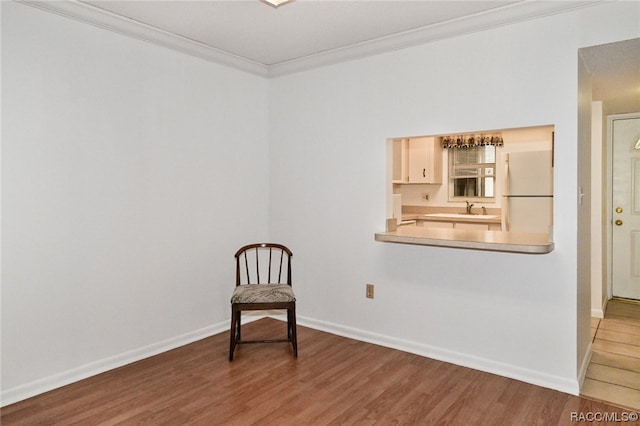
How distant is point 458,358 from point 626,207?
11.0 ft

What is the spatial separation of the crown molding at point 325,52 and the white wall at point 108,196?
80mm

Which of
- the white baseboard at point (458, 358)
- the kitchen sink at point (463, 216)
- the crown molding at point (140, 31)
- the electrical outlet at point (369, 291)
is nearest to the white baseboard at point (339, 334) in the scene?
the white baseboard at point (458, 358)

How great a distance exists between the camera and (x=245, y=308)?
3.17 m

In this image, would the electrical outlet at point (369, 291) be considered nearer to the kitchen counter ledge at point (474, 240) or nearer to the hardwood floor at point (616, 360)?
the kitchen counter ledge at point (474, 240)

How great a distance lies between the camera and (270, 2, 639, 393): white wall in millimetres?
2709

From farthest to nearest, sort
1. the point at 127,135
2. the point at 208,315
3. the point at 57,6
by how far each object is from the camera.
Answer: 1. the point at 208,315
2. the point at 127,135
3. the point at 57,6

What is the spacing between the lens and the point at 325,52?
12.2 ft

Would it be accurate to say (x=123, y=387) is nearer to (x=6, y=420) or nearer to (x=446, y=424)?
(x=6, y=420)

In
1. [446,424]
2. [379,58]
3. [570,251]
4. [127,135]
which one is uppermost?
[379,58]

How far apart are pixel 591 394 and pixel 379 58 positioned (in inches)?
112

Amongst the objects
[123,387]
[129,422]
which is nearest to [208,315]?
[123,387]

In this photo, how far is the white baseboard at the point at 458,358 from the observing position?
9.01 feet

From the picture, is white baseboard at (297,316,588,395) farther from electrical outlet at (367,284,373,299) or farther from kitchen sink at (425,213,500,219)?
kitchen sink at (425,213,500,219)

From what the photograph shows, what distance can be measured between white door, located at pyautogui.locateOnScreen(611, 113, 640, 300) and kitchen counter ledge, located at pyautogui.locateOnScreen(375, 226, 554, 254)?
9.01 feet
